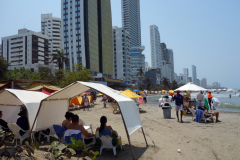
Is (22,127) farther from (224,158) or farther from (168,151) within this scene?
(224,158)

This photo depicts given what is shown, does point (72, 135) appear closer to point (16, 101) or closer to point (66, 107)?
point (66, 107)

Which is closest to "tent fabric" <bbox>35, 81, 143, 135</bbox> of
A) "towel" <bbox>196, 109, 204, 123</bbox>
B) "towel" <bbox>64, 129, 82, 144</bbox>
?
"towel" <bbox>64, 129, 82, 144</bbox>

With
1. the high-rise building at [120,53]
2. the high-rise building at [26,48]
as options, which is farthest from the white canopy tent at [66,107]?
the high-rise building at [120,53]

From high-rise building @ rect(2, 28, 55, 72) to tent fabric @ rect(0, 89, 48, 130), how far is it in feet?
258

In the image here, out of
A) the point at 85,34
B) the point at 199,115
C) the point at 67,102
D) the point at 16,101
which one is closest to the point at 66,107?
the point at 67,102

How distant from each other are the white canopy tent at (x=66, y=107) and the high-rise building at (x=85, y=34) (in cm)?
6458

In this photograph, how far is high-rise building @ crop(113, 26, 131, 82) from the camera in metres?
101

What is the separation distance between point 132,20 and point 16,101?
552 ft

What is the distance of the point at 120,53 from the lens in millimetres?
101188

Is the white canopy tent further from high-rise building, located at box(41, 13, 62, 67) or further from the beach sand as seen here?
high-rise building, located at box(41, 13, 62, 67)

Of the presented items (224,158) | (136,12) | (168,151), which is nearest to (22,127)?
(168,151)

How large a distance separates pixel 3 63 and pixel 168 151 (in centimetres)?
3087

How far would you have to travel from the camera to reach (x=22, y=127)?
6.41 metres

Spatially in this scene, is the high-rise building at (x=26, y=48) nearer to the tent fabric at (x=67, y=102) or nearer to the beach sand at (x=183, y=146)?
the tent fabric at (x=67, y=102)
